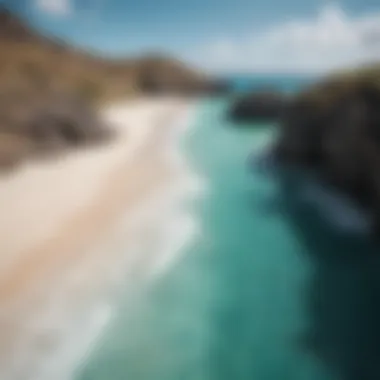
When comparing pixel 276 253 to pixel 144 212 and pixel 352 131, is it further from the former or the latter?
pixel 352 131

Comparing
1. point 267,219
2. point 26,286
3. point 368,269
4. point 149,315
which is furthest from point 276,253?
point 26,286

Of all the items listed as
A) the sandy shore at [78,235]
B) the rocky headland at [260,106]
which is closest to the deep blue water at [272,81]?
the rocky headland at [260,106]

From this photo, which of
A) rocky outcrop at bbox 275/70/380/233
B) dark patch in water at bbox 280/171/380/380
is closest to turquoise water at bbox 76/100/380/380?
dark patch in water at bbox 280/171/380/380

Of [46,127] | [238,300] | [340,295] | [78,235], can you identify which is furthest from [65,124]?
[340,295]

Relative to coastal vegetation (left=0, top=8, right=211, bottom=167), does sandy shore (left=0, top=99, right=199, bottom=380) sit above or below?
below

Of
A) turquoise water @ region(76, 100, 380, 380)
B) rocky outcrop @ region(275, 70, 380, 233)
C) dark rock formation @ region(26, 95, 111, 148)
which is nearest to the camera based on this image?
turquoise water @ region(76, 100, 380, 380)

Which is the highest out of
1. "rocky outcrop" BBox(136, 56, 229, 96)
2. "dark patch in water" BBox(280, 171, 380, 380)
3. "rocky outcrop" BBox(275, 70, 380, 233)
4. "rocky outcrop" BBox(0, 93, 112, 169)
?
"rocky outcrop" BBox(0, 93, 112, 169)

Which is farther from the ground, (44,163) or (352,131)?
(44,163)

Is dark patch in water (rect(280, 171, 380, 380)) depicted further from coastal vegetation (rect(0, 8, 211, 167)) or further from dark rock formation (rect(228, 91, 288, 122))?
coastal vegetation (rect(0, 8, 211, 167))
